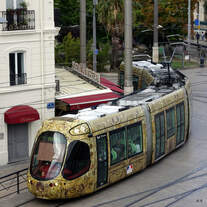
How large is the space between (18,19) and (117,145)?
7.69 m

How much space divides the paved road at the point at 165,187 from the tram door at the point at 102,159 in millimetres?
544

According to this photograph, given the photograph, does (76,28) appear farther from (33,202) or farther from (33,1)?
(33,202)

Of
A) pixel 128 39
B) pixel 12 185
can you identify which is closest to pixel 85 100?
pixel 128 39

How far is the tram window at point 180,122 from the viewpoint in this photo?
2356 cm

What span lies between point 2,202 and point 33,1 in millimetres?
9241

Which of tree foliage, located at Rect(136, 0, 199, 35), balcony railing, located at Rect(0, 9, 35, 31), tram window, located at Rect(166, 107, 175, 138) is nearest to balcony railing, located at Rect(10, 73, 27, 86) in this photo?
balcony railing, located at Rect(0, 9, 35, 31)

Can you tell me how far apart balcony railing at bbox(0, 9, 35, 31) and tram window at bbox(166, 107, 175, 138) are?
6.63 m

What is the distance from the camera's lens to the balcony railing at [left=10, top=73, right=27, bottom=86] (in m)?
23.5

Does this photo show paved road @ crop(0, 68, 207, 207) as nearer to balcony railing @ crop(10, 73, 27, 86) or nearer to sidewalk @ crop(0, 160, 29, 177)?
sidewalk @ crop(0, 160, 29, 177)

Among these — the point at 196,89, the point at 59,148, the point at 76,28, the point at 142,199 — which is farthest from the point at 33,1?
the point at 76,28

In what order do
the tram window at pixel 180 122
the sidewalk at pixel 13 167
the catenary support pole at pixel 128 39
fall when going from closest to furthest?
1. the sidewalk at pixel 13 167
2. the tram window at pixel 180 122
3. the catenary support pole at pixel 128 39

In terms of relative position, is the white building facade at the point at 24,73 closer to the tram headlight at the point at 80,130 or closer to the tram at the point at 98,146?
the tram at the point at 98,146

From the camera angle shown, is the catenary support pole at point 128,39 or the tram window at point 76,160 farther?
the catenary support pole at point 128,39

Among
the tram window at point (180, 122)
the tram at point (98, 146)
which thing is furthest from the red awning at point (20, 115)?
the tram window at point (180, 122)
